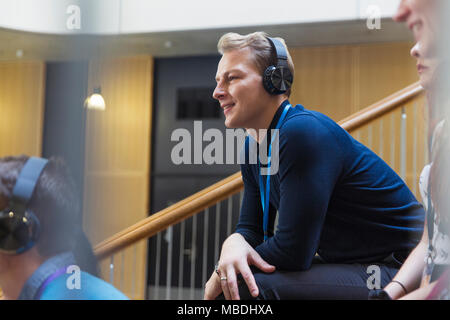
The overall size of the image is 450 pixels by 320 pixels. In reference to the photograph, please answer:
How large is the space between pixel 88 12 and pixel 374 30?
1.96 feet

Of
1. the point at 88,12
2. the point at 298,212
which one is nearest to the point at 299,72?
the point at 298,212

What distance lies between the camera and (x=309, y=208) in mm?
958

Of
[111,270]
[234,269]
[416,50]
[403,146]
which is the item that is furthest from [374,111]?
[111,270]

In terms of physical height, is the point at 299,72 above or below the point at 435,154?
above

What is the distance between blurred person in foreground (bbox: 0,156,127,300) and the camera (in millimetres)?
943

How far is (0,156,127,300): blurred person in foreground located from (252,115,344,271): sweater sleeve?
31cm

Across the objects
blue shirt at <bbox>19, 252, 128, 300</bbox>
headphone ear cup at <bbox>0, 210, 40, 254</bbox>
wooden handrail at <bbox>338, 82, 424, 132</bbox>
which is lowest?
blue shirt at <bbox>19, 252, 128, 300</bbox>

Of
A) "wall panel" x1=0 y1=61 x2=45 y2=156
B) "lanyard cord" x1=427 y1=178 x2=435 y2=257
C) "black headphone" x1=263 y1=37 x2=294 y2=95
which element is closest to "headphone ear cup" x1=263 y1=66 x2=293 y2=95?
"black headphone" x1=263 y1=37 x2=294 y2=95

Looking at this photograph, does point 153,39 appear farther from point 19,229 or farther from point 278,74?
point 19,229

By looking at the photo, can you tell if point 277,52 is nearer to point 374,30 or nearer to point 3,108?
point 374,30

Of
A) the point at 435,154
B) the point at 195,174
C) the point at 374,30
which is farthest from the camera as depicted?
the point at 195,174

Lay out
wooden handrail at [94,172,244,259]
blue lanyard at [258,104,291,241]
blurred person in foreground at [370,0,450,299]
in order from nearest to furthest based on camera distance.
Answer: blurred person in foreground at [370,0,450,299] → blue lanyard at [258,104,291,241] → wooden handrail at [94,172,244,259]

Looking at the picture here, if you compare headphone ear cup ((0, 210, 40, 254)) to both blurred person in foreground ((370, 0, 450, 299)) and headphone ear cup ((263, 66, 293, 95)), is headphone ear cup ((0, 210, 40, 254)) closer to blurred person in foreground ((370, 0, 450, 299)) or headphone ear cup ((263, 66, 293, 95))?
headphone ear cup ((263, 66, 293, 95))

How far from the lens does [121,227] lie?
1262mm
